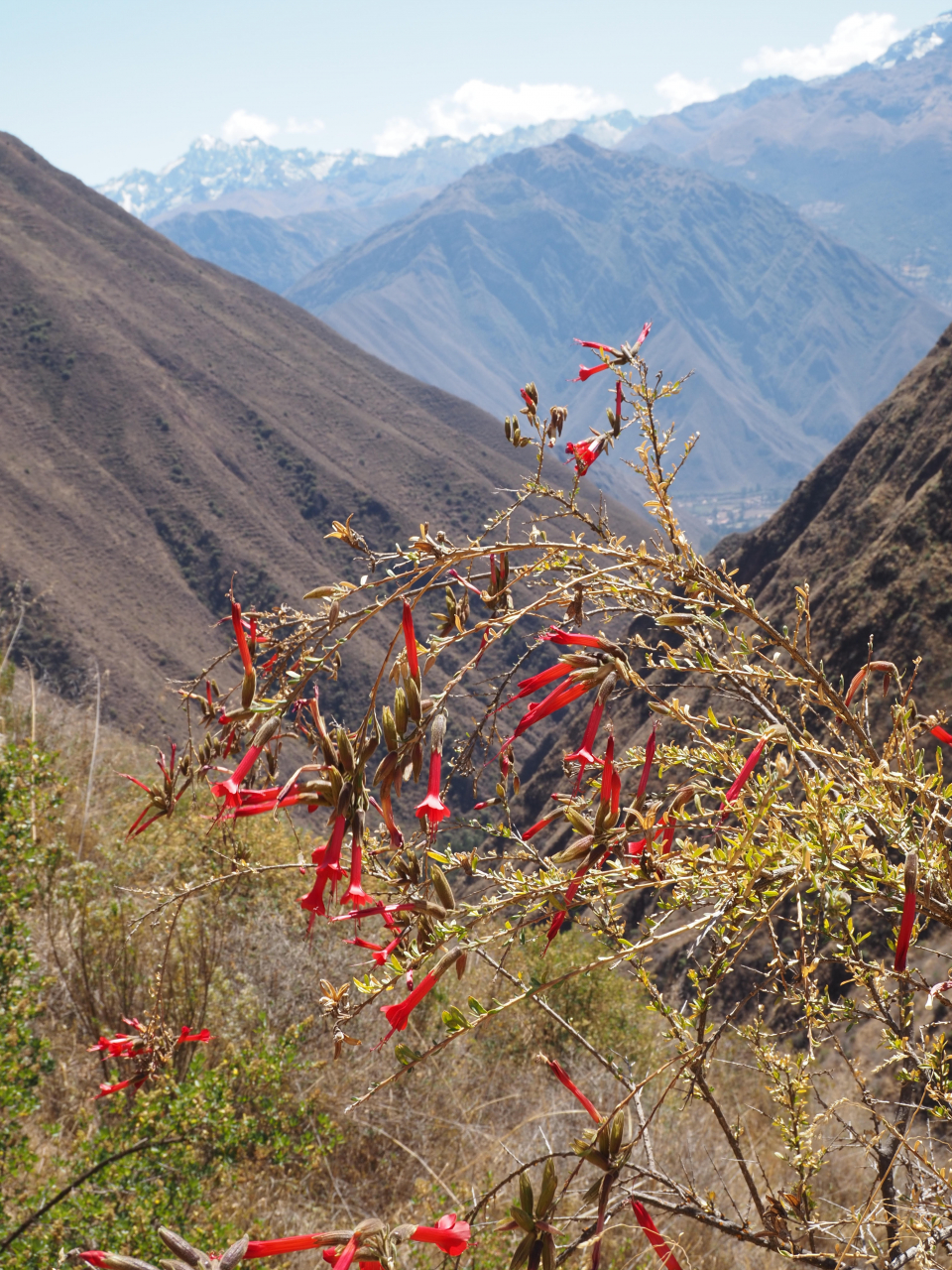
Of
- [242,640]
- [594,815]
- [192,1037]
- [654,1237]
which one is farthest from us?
[192,1037]

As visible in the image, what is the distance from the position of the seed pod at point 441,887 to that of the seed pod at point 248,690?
10.4 inches

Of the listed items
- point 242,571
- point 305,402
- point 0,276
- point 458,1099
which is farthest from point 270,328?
point 458,1099

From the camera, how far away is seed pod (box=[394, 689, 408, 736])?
81 centimetres

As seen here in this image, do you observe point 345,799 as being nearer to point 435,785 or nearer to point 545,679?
point 435,785

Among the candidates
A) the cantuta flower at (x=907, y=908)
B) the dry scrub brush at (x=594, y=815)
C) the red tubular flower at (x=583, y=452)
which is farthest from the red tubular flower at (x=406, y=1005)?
the red tubular flower at (x=583, y=452)

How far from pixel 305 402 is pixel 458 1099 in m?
51.3

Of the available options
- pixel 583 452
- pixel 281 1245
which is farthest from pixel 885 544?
pixel 281 1245

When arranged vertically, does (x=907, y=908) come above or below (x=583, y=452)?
below

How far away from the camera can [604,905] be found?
1561 mm

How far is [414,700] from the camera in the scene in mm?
810

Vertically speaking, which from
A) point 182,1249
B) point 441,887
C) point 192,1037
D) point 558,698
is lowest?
point 192,1037

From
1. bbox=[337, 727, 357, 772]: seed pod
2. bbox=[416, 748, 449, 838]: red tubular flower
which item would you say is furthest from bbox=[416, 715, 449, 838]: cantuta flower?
bbox=[337, 727, 357, 772]: seed pod

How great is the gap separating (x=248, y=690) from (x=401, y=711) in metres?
0.19

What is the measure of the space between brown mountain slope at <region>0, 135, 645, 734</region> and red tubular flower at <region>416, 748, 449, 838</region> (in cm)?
2546
